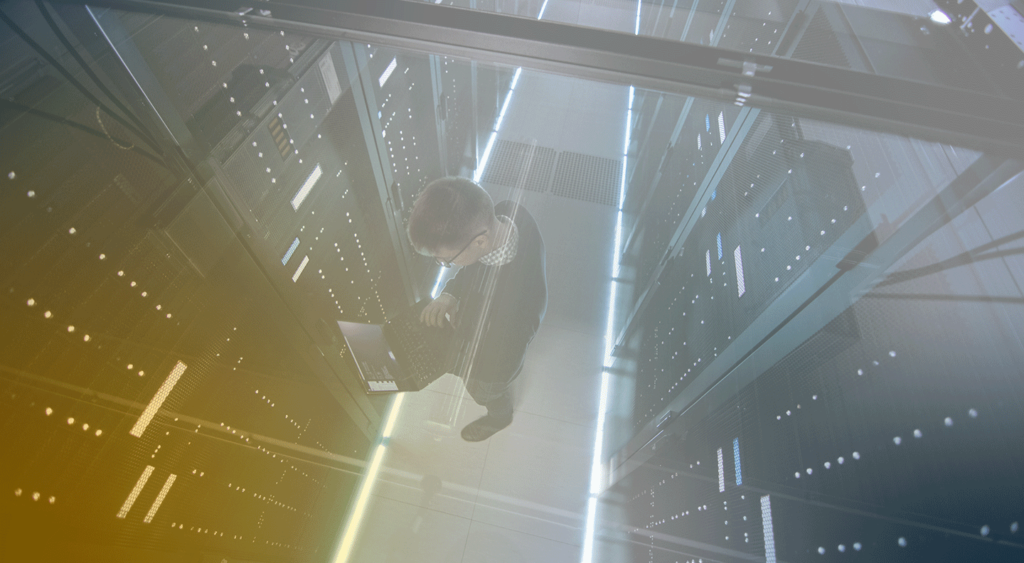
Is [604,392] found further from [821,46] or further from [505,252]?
[821,46]

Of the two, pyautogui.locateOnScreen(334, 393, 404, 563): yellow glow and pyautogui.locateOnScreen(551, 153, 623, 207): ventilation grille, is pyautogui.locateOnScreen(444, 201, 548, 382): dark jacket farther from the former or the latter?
pyautogui.locateOnScreen(551, 153, 623, 207): ventilation grille

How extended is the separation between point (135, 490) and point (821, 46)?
4.92ft

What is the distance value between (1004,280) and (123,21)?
142 centimetres

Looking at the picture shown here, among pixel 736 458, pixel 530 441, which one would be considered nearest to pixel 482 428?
pixel 530 441

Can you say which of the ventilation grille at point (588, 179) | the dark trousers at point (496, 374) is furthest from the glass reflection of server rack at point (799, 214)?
the ventilation grille at point (588, 179)

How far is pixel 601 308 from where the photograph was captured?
2271mm

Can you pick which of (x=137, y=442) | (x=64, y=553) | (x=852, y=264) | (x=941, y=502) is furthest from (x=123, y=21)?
(x=941, y=502)

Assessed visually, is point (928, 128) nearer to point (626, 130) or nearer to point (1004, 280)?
point (1004, 280)

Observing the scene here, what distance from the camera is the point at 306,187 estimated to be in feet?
3.61

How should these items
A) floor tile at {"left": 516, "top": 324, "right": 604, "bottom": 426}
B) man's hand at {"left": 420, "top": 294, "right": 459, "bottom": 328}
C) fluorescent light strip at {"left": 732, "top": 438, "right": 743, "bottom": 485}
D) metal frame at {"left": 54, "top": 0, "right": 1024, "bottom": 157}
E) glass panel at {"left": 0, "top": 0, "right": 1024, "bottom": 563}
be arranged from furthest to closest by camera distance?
floor tile at {"left": 516, "top": 324, "right": 604, "bottom": 426} → man's hand at {"left": 420, "top": 294, "right": 459, "bottom": 328} → fluorescent light strip at {"left": 732, "top": 438, "right": 743, "bottom": 485} → metal frame at {"left": 54, "top": 0, "right": 1024, "bottom": 157} → glass panel at {"left": 0, "top": 0, "right": 1024, "bottom": 563}

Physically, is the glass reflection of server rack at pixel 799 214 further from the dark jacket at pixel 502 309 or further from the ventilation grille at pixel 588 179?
the ventilation grille at pixel 588 179

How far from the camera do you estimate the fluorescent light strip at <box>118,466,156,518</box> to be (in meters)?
0.68

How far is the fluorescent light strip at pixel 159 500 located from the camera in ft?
2.41

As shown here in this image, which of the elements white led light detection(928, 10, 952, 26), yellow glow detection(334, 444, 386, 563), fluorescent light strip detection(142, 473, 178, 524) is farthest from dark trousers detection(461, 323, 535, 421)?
white led light detection(928, 10, 952, 26)
